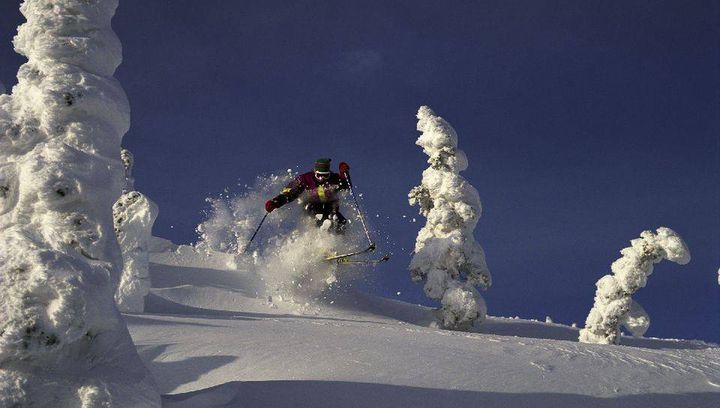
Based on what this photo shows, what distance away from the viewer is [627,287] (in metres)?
17.0

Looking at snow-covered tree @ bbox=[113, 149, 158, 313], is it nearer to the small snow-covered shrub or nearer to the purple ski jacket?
the small snow-covered shrub

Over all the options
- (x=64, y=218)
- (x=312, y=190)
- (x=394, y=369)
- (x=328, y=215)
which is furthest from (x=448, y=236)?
(x=64, y=218)

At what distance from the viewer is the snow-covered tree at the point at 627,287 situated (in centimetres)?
1658

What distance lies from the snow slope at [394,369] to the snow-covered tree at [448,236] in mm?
Result: 7513

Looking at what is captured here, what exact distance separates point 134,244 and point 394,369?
11129 mm

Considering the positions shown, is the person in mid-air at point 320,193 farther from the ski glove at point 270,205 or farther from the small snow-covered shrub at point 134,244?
the small snow-covered shrub at point 134,244

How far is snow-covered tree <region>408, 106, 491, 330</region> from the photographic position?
56.6ft

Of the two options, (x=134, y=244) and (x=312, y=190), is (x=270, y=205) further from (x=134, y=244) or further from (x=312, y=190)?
(x=134, y=244)

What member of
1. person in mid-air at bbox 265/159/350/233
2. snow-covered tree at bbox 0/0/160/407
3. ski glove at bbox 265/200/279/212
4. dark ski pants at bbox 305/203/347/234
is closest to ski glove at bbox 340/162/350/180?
person in mid-air at bbox 265/159/350/233

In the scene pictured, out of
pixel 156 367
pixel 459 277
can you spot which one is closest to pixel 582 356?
pixel 156 367

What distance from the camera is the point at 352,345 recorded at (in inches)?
304

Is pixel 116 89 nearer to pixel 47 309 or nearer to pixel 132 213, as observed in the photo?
pixel 47 309

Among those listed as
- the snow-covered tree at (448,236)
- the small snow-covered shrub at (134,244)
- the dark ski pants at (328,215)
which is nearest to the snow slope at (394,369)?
the small snow-covered shrub at (134,244)

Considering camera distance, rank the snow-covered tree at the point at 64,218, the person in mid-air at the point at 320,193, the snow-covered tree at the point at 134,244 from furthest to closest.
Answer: the person in mid-air at the point at 320,193
the snow-covered tree at the point at 134,244
the snow-covered tree at the point at 64,218
